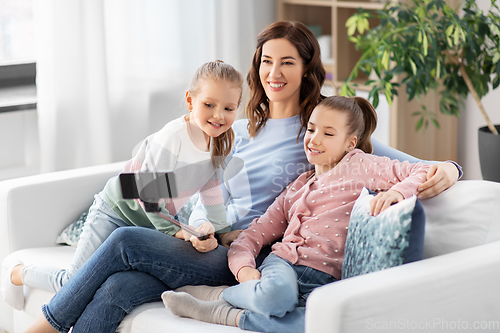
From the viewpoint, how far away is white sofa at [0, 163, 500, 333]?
1.04 m

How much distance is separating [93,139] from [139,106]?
31cm

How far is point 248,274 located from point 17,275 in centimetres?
75

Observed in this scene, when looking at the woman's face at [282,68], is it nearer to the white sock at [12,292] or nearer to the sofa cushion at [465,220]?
the sofa cushion at [465,220]

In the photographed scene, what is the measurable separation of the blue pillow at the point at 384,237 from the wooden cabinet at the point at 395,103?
1649 mm

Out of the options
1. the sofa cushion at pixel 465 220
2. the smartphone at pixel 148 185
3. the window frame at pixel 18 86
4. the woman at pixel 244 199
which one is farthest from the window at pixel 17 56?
the sofa cushion at pixel 465 220

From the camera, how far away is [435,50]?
2344 millimetres

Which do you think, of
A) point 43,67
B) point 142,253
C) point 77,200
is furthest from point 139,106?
point 142,253

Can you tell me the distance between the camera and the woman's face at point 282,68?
5.40 feet

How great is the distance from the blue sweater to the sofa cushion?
0.29 metres

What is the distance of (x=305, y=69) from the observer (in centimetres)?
167

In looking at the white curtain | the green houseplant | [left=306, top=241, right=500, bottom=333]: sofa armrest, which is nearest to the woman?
[left=306, top=241, right=500, bottom=333]: sofa armrest

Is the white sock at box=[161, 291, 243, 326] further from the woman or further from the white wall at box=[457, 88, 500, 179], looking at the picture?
the white wall at box=[457, 88, 500, 179]

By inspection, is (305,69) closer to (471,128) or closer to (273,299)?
(273,299)

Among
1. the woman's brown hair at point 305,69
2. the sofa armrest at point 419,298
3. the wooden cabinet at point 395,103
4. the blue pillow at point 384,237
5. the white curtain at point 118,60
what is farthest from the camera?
the wooden cabinet at point 395,103
